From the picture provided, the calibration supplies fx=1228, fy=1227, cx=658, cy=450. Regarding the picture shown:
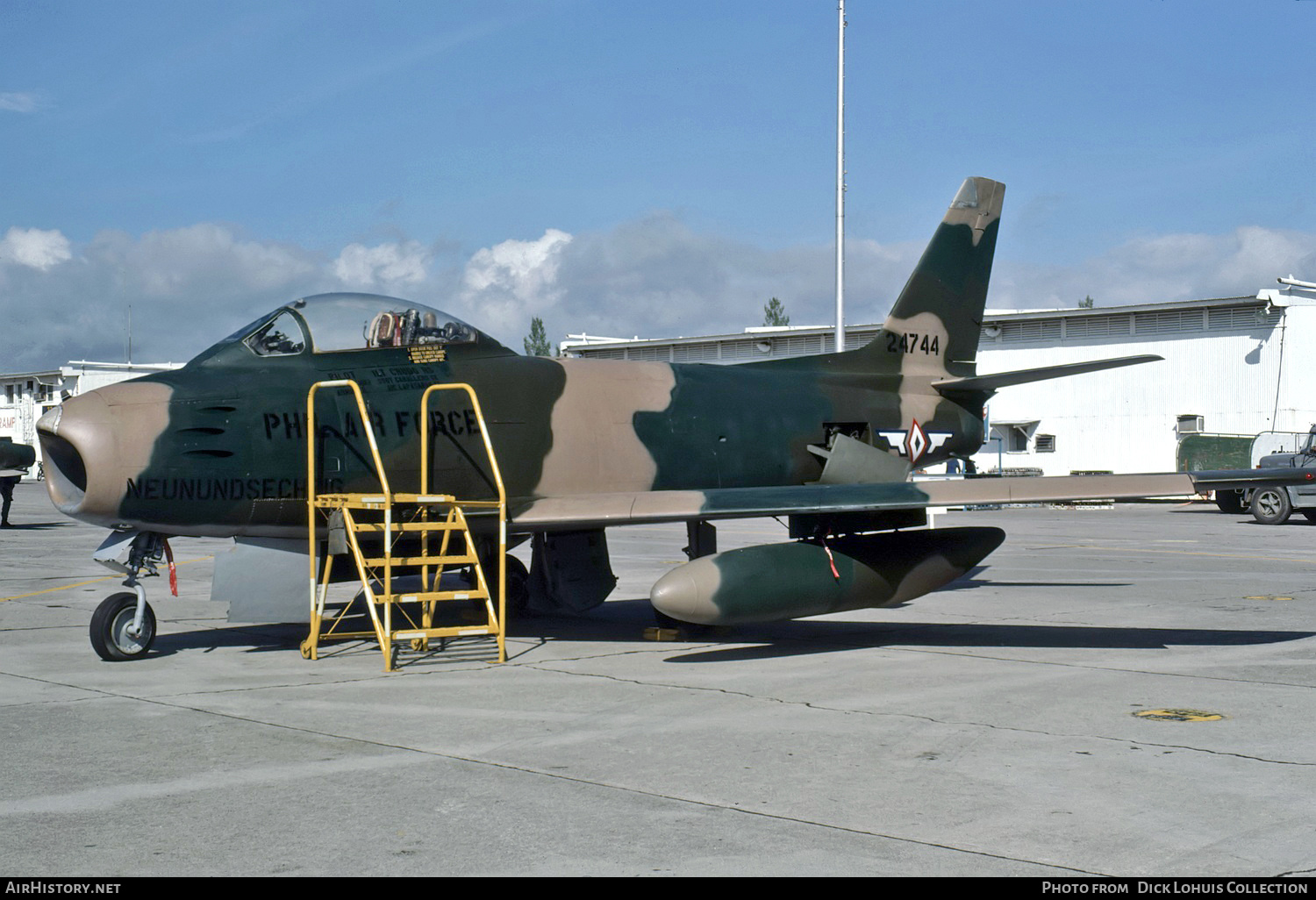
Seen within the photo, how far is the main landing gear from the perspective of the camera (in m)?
A: 9.98

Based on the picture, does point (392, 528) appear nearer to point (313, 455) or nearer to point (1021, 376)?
point (313, 455)

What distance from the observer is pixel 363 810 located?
5.58m

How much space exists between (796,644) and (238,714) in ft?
16.9

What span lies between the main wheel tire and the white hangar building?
35.9 metres

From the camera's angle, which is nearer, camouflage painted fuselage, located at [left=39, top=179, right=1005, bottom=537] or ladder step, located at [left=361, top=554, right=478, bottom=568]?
camouflage painted fuselage, located at [left=39, top=179, right=1005, bottom=537]

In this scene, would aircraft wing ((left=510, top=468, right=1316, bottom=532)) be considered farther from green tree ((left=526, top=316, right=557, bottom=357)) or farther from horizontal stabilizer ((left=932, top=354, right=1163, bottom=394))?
green tree ((left=526, top=316, right=557, bottom=357))

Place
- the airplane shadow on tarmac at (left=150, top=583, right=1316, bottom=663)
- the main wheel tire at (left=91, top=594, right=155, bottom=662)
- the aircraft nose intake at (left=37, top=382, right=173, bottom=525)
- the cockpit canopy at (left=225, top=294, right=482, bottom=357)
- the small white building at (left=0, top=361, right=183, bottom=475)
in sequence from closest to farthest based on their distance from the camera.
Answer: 1. the aircraft nose intake at (left=37, top=382, right=173, bottom=525)
2. the main wheel tire at (left=91, top=594, right=155, bottom=662)
3. the cockpit canopy at (left=225, top=294, right=482, bottom=357)
4. the airplane shadow on tarmac at (left=150, top=583, right=1316, bottom=663)
5. the small white building at (left=0, top=361, right=183, bottom=475)

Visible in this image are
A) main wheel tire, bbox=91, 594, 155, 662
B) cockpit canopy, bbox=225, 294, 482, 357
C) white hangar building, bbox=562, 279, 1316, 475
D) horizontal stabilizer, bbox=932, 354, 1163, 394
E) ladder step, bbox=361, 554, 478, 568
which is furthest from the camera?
white hangar building, bbox=562, 279, 1316, 475

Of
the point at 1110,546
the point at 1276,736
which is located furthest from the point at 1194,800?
the point at 1110,546

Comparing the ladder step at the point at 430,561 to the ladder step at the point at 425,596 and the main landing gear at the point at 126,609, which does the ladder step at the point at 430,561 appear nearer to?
the ladder step at the point at 425,596

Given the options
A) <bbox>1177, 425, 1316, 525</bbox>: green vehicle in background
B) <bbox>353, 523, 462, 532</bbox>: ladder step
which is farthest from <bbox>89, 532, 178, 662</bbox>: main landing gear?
<bbox>1177, 425, 1316, 525</bbox>: green vehicle in background

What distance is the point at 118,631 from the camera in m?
10.1
